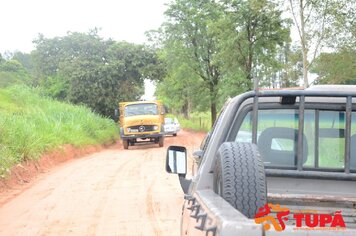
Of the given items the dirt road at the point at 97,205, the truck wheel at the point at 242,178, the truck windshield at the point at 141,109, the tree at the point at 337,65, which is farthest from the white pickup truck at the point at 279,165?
the truck windshield at the point at 141,109

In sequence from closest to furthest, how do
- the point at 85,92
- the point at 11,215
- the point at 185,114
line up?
1. the point at 11,215
2. the point at 85,92
3. the point at 185,114

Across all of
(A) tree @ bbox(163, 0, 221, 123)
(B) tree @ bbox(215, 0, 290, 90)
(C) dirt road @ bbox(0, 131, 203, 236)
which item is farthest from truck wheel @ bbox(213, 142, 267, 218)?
(A) tree @ bbox(163, 0, 221, 123)

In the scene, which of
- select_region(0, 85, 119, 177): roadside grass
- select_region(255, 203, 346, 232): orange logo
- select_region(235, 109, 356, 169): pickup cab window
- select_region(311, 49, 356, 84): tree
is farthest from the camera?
select_region(311, 49, 356, 84): tree

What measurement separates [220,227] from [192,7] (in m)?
33.8

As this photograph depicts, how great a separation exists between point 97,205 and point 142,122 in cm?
1421

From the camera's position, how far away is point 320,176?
118 inches

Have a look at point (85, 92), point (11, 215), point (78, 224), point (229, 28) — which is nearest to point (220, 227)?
point (78, 224)

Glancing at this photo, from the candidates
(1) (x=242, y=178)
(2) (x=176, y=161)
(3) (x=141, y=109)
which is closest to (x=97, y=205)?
(2) (x=176, y=161)

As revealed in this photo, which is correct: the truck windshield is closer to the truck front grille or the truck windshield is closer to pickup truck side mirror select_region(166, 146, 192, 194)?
the truck front grille

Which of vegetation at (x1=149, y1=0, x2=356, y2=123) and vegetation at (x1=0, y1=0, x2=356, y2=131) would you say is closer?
vegetation at (x1=149, y1=0, x2=356, y2=123)

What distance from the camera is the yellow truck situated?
888 inches

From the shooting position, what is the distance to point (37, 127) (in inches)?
699

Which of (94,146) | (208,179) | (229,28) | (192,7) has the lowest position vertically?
(94,146)

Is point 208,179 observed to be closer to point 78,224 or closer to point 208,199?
point 208,199
